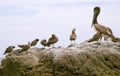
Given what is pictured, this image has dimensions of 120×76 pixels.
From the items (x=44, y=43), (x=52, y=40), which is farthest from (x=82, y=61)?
(x=44, y=43)

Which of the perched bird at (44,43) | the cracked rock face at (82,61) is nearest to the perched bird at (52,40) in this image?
the perched bird at (44,43)

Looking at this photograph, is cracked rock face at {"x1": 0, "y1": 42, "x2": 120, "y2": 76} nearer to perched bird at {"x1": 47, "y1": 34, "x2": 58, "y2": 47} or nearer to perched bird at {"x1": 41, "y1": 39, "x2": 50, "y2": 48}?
perched bird at {"x1": 41, "y1": 39, "x2": 50, "y2": 48}

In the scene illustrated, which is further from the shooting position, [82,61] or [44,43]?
[44,43]

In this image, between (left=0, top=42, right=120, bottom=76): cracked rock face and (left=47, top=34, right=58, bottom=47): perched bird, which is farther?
(left=47, top=34, right=58, bottom=47): perched bird

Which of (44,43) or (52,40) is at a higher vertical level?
(52,40)

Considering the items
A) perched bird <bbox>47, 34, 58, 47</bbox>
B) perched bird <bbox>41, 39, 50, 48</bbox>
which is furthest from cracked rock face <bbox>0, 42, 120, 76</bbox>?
perched bird <bbox>47, 34, 58, 47</bbox>

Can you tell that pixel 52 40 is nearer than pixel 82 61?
No

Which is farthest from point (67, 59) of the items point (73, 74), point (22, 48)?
point (22, 48)

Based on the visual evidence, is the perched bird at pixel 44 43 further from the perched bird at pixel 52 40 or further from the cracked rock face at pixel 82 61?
the cracked rock face at pixel 82 61

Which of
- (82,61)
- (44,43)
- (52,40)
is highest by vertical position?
(82,61)

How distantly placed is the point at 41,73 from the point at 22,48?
6883 mm

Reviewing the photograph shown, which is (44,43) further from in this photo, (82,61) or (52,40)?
(82,61)

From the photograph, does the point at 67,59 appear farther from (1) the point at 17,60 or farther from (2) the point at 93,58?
(1) the point at 17,60

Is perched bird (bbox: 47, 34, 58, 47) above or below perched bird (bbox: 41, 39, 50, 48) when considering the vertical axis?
above
